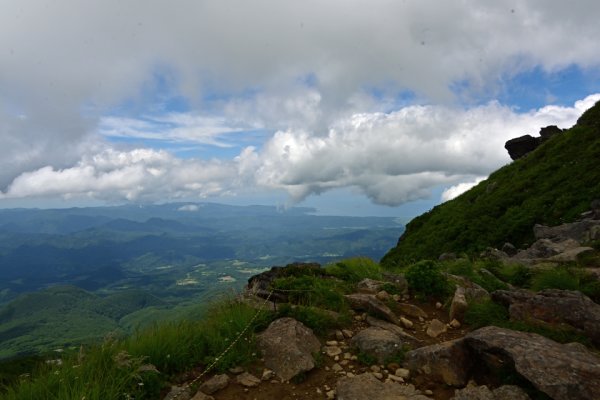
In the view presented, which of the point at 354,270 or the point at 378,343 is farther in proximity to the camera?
the point at 354,270

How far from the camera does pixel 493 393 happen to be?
18.4 feet

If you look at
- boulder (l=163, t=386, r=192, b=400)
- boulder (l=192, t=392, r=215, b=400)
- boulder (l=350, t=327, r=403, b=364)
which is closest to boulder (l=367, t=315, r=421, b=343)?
boulder (l=350, t=327, r=403, b=364)

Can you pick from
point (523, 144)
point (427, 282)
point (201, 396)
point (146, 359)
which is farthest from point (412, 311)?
point (523, 144)

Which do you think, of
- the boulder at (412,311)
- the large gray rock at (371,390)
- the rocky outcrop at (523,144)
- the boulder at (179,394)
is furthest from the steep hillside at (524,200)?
the boulder at (179,394)

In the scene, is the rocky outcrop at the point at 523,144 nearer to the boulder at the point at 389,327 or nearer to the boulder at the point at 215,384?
the boulder at the point at 389,327

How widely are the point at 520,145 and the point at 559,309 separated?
55148 millimetres

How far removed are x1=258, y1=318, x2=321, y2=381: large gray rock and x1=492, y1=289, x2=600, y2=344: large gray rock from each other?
4.75 metres

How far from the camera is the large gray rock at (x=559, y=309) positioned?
23.9ft

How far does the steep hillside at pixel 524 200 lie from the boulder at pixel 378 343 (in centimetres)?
1351

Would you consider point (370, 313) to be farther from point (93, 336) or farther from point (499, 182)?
point (499, 182)

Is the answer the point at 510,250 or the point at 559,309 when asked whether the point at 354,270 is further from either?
the point at 510,250

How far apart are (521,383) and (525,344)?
723 mm

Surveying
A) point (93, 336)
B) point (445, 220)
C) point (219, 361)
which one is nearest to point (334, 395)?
point (219, 361)

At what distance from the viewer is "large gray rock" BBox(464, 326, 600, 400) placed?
520 centimetres
